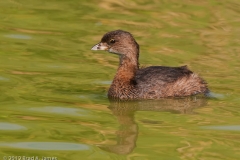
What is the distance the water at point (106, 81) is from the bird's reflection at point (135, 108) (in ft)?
0.05

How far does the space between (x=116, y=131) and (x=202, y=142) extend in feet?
4.27

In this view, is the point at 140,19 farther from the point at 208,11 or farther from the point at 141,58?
Answer: the point at 141,58

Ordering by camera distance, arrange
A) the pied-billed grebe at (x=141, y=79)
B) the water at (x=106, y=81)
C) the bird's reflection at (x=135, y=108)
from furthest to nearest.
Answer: the pied-billed grebe at (x=141, y=79), the bird's reflection at (x=135, y=108), the water at (x=106, y=81)

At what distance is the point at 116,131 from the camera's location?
1217 centimetres

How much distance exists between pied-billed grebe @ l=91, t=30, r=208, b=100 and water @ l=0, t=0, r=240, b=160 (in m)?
0.24

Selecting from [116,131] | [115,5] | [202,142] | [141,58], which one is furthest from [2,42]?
[202,142]

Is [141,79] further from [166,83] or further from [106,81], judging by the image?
[106,81]

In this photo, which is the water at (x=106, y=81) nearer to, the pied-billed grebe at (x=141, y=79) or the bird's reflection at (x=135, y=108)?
the bird's reflection at (x=135, y=108)

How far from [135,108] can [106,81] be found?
1730 millimetres

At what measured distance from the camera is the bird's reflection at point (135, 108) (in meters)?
12.0

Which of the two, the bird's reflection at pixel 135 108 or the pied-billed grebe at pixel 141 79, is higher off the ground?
the pied-billed grebe at pixel 141 79

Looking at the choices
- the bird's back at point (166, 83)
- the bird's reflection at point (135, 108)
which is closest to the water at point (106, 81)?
the bird's reflection at point (135, 108)

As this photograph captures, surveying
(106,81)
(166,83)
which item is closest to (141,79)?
(166,83)

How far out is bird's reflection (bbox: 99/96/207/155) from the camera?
39.3 feet
